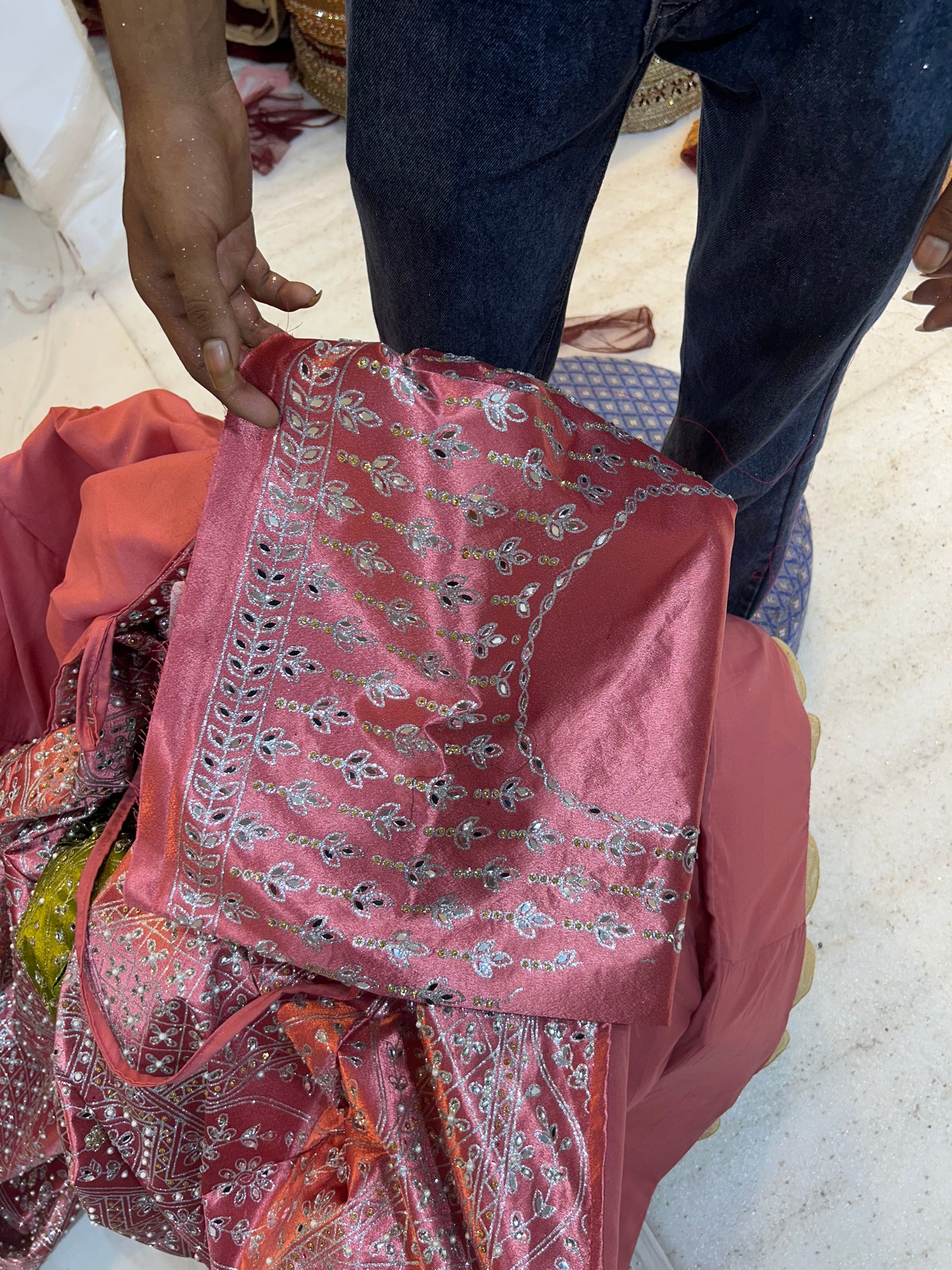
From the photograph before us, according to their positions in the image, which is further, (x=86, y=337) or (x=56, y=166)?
(x=86, y=337)

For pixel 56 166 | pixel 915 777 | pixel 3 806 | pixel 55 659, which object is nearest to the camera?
pixel 3 806

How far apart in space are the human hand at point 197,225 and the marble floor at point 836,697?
293mm

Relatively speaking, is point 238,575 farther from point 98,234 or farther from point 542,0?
point 98,234

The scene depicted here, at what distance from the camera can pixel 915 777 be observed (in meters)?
1.03

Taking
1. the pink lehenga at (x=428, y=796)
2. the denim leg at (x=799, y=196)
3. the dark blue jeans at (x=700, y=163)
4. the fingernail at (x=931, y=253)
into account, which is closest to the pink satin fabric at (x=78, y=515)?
the pink lehenga at (x=428, y=796)

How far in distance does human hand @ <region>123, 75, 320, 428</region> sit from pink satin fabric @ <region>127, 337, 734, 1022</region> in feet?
0.14

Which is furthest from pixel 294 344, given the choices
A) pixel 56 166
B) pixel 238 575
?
pixel 56 166

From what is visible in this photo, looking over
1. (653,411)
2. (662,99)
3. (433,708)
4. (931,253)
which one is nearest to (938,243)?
(931,253)

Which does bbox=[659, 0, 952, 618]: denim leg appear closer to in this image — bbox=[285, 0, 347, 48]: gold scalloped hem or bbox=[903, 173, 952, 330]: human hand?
bbox=[903, 173, 952, 330]: human hand

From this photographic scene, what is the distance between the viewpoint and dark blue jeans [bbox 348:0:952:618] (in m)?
0.51

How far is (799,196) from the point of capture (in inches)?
22.0

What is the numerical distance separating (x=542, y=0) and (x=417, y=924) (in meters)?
0.50

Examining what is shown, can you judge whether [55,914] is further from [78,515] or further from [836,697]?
[836,697]

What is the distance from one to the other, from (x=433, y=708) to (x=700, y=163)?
0.42m
